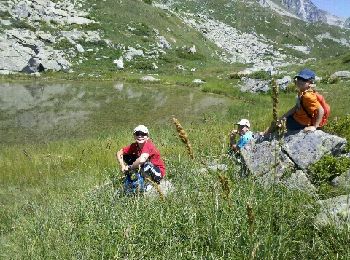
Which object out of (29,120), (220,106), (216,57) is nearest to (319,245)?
(29,120)

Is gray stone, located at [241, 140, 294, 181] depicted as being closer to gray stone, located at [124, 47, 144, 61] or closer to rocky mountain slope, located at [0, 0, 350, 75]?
rocky mountain slope, located at [0, 0, 350, 75]

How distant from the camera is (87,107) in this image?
29016 millimetres

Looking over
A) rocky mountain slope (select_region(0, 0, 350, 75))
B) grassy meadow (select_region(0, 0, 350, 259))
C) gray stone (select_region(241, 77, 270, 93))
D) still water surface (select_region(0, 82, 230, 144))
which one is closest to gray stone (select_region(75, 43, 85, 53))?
rocky mountain slope (select_region(0, 0, 350, 75))

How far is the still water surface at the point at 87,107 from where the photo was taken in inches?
878

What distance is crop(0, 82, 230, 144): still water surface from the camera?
22312 mm

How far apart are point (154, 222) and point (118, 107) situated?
2439 centimetres

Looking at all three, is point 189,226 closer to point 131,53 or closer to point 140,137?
point 140,137

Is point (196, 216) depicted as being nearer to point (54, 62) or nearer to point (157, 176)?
point (157, 176)

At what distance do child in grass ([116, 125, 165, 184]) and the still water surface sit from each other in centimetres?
838

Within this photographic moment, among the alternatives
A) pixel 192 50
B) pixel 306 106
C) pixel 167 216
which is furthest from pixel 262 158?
pixel 192 50

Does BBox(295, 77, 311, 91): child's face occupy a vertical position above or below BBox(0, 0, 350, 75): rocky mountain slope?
above

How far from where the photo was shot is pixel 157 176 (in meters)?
8.35

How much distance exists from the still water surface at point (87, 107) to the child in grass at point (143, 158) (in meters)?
8.38

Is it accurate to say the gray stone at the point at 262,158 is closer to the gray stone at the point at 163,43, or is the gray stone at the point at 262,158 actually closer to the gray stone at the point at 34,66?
the gray stone at the point at 34,66
